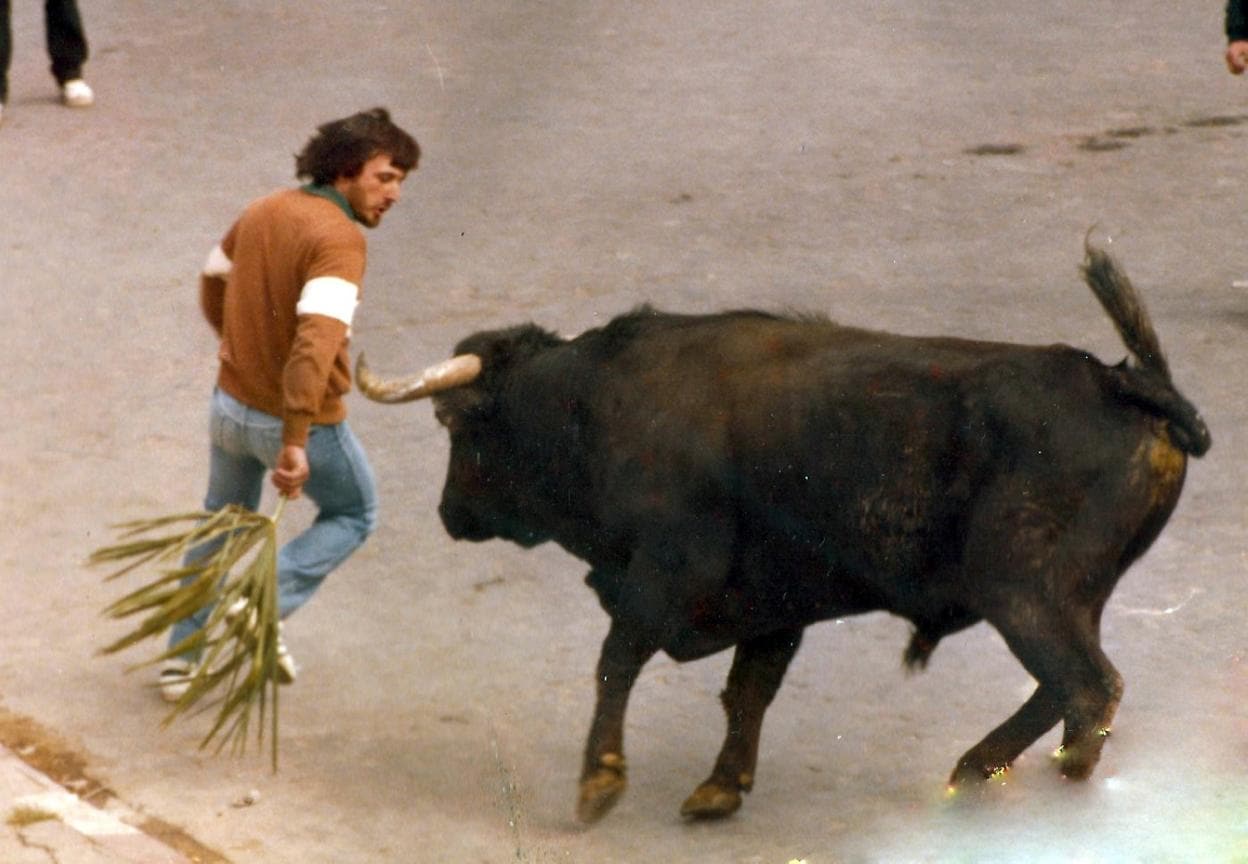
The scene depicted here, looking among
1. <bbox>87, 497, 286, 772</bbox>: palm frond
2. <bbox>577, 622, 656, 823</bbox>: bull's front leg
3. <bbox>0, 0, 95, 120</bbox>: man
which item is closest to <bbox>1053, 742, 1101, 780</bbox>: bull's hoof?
<bbox>577, 622, 656, 823</bbox>: bull's front leg

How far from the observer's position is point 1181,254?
10.5m

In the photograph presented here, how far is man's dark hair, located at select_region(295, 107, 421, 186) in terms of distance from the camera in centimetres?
635

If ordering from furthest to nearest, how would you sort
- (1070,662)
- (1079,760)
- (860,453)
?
1. (1079,760)
2. (860,453)
3. (1070,662)

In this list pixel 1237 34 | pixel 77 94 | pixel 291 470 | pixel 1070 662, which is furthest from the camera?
pixel 77 94

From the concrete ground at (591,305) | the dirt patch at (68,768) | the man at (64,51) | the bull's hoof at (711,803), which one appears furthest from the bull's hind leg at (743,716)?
the man at (64,51)

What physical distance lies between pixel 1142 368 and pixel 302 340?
225 centimetres

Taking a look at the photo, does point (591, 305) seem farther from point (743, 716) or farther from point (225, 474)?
point (743, 716)

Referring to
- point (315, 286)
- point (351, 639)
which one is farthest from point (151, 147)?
point (315, 286)

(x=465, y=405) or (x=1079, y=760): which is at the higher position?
(x=465, y=405)

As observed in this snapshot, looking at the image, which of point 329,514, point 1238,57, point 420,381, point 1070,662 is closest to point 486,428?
point 420,381

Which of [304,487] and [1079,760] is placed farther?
[304,487]

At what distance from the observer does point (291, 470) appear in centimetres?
627

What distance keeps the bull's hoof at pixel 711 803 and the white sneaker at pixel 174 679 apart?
5.38 feet

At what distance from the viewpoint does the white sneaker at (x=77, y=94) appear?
40.9ft
